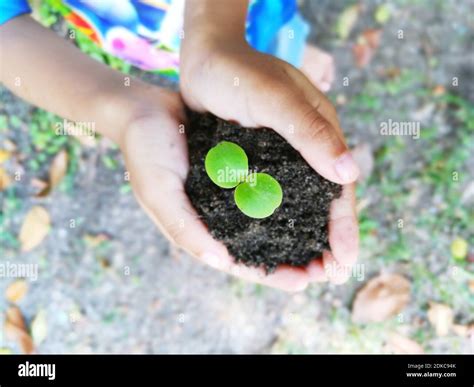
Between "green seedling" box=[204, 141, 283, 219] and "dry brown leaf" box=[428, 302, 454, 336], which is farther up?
Result: "green seedling" box=[204, 141, 283, 219]

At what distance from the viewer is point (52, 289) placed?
2.54 meters

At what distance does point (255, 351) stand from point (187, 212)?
1131mm

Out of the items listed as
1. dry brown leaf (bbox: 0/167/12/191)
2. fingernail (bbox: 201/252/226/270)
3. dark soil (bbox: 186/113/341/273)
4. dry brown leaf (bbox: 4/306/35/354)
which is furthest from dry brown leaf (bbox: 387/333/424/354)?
dry brown leaf (bbox: 0/167/12/191)

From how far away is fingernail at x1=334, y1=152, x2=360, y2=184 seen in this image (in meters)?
1.33

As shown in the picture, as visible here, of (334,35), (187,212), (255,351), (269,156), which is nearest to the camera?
(269,156)

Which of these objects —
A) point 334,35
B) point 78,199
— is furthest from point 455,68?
point 78,199

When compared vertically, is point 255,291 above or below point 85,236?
below

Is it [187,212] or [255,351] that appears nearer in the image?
[187,212]

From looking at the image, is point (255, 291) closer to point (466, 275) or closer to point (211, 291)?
point (211, 291)

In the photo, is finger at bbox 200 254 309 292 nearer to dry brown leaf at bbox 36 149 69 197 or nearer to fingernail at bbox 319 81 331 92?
fingernail at bbox 319 81 331 92

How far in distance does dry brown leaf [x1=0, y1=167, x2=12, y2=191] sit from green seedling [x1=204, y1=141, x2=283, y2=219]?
1.54 metres

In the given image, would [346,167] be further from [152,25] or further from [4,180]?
[4,180]

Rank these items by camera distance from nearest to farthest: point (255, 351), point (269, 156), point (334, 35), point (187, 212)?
1. point (269, 156)
2. point (187, 212)
3. point (255, 351)
4. point (334, 35)

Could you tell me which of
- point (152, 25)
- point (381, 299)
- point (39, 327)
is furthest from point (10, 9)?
point (381, 299)
